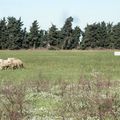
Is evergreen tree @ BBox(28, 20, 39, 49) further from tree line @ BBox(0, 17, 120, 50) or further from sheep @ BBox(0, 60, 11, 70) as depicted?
sheep @ BBox(0, 60, 11, 70)

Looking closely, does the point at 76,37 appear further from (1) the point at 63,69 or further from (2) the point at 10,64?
(1) the point at 63,69

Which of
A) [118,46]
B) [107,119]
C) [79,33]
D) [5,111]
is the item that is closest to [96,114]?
[107,119]

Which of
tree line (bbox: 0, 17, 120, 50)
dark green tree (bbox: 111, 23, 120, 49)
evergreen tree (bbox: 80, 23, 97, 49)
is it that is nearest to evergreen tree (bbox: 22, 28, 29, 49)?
tree line (bbox: 0, 17, 120, 50)

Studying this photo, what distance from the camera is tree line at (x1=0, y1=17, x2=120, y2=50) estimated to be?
280ft

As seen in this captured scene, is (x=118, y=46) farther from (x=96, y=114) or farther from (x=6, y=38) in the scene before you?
(x=96, y=114)

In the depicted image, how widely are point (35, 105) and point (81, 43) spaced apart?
250 ft

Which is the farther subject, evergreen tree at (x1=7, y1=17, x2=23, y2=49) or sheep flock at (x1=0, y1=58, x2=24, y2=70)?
evergreen tree at (x1=7, y1=17, x2=23, y2=49)

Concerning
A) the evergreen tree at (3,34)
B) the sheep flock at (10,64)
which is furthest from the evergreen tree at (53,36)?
the sheep flock at (10,64)

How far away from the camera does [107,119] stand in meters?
9.08

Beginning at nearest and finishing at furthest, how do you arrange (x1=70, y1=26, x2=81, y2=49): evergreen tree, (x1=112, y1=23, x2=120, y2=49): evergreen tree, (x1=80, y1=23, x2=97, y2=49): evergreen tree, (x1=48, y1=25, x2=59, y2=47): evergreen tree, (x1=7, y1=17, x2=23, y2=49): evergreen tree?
(x1=112, y1=23, x2=120, y2=49): evergreen tree < (x1=7, y1=17, x2=23, y2=49): evergreen tree < (x1=80, y1=23, x2=97, y2=49): evergreen tree < (x1=48, y1=25, x2=59, y2=47): evergreen tree < (x1=70, y1=26, x2=81, y2=49): evergreen tree

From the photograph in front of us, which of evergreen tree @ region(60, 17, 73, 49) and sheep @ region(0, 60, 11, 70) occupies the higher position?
evergreen tree @ region(60, 17, 73, 49)

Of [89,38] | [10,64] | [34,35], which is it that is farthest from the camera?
[34,35]

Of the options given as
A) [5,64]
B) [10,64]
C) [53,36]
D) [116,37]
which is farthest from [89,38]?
[5,64]

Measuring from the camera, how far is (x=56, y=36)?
87.6 m
